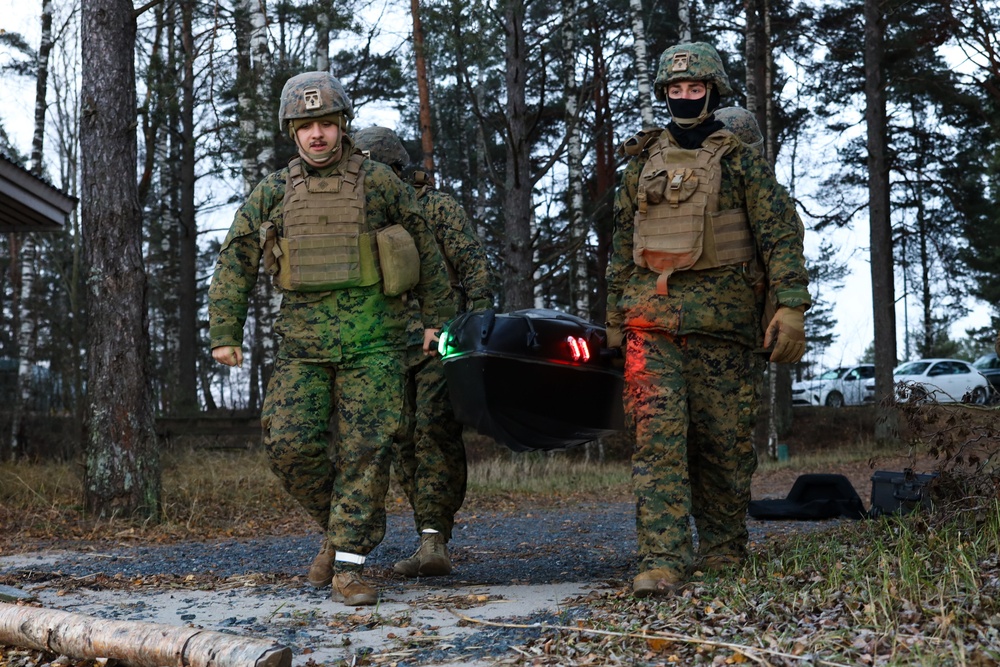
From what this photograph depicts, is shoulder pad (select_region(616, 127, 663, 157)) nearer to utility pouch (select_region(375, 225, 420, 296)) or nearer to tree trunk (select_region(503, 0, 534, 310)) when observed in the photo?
utility pouch (select_region(375, 225, 420, 296))

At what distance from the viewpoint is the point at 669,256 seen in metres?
4.76

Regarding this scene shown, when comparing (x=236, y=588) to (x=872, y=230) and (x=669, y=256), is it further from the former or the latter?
(x=872, y=230)

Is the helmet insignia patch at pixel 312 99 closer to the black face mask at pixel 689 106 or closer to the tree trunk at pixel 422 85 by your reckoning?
the black face mask at pixel 689 106

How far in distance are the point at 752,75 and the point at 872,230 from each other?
383cm

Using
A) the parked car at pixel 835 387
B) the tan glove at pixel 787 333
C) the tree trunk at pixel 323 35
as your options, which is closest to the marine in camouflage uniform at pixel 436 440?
the tan glove at pixel 787 333

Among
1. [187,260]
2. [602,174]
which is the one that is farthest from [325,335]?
[187,260]

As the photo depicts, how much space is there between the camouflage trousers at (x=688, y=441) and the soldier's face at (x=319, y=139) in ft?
5.45

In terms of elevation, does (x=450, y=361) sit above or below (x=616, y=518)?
above

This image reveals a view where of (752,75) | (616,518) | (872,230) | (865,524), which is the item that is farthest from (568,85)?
(865,524)

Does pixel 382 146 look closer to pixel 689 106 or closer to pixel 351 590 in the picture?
pixel 689 106

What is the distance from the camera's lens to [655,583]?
4227mm

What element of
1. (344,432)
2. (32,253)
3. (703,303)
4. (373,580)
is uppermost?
(32,253)

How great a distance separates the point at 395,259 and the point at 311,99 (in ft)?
2.75

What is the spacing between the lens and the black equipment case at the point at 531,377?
504 centimetres
